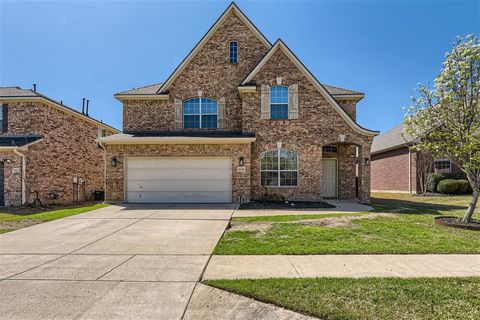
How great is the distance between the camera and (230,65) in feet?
53.4

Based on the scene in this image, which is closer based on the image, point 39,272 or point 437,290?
point 437,290

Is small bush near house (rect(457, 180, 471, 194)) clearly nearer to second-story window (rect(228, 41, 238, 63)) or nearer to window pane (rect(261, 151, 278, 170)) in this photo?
window pane (rect(261, 151, 278, 170))

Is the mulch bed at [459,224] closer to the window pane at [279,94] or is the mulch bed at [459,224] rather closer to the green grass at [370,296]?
the green grass at [370,296]

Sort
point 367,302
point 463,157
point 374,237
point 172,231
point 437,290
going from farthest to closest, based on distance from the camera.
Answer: point 463,157
point 172,231
point 374,237
point 437,290
point 367,302

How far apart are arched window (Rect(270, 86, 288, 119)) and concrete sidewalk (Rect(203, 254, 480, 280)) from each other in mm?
10237

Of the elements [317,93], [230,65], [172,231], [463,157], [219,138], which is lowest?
[172,231]

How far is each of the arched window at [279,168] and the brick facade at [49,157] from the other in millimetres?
13107

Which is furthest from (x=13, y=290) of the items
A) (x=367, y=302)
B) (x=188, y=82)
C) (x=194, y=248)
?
(x=188, y=82)

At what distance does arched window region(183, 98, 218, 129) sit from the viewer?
16125mm

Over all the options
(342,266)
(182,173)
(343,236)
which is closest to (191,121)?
(182,173)

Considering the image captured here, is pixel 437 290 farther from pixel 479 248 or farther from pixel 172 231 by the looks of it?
pixel 172 231

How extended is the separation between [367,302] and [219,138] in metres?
10.9

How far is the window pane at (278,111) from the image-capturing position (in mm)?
14664

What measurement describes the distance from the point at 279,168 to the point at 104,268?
35.8 ft
